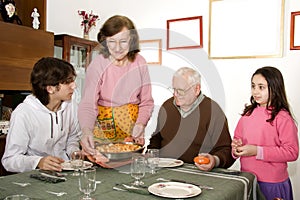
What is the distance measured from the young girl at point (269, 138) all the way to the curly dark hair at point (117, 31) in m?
0.78

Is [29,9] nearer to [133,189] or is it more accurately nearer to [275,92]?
[275,92]

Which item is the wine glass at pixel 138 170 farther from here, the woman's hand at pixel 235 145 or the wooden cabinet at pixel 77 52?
the wooden cabinet at pixel 77 52

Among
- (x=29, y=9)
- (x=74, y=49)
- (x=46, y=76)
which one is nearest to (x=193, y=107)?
(x=46, y=76)

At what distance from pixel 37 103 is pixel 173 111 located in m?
0.84

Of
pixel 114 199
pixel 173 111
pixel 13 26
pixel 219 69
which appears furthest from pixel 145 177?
pixel 13 26

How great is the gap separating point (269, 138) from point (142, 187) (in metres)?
0.91

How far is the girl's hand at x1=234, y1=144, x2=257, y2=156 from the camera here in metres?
1.85

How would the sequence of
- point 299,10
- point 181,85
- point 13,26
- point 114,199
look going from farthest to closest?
1. point 13,26
2. point 299,10
3. point 181,85
4. point 114,199

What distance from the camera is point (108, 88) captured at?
6.97ft

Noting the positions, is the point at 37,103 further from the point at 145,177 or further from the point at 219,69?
the point at 219,69

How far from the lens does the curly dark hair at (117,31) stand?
6.70 ft

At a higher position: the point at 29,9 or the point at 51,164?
the point at 29,9

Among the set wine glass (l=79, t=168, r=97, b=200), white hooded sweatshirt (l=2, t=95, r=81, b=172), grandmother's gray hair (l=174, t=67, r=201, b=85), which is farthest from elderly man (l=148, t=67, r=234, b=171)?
wine glass (l=79, t=168, r=97, b=200)

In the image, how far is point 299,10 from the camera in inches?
109
